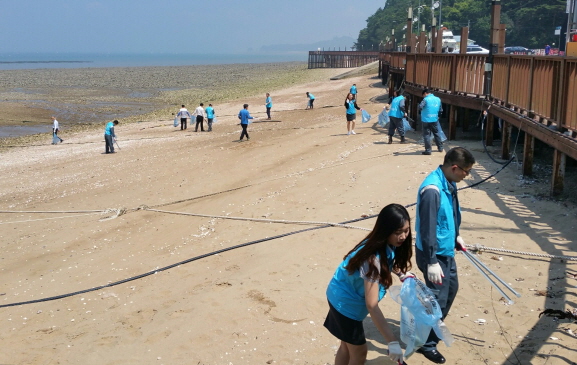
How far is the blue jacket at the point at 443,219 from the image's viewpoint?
5.03m

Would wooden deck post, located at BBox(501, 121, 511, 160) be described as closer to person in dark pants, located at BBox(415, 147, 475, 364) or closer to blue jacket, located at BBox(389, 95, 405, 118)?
blue jacket, located at BBox(389, 95, 405, 118)

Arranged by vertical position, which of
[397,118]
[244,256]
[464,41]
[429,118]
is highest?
[464,41]

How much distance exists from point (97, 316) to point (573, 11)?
1548 cm

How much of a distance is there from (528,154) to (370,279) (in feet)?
26.1

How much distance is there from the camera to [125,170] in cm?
1836

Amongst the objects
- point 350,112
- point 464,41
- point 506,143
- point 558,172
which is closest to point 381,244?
point 558,172

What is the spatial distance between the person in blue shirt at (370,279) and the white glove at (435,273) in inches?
25.5

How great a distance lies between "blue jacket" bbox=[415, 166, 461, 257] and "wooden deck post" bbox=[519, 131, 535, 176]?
6.35m

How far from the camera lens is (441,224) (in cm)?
512

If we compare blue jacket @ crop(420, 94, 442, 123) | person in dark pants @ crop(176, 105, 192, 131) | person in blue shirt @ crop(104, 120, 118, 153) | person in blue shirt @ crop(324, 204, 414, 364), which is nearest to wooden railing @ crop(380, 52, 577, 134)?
blue jacket @ crop(420, 94, 442, 123)

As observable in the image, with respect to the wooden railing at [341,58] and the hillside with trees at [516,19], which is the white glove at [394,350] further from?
the wooden railing at [341,58]

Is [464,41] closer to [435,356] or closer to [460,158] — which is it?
[460,158]

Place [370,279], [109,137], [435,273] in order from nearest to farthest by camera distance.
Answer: [370,279]
[435,273]
[109,137]

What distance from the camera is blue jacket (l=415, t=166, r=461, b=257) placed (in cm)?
503
